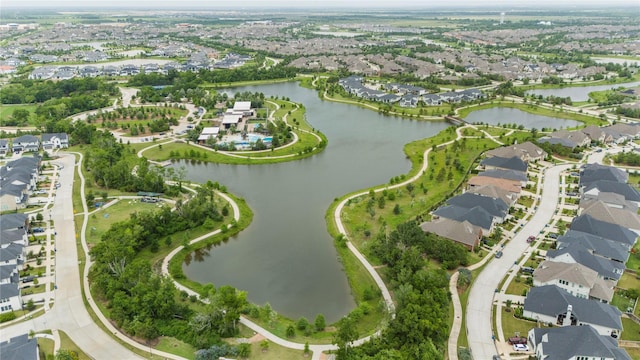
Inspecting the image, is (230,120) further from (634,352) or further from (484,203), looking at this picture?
(634,352)

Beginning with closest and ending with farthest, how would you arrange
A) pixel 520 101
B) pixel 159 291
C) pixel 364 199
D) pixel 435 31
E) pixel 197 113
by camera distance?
pixel 159 291
pixel 364 199
pixel 197 113
pixel 520 101
pixel 435 31

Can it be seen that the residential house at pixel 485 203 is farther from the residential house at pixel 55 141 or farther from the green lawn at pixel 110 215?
the residential house at pixel 55 141

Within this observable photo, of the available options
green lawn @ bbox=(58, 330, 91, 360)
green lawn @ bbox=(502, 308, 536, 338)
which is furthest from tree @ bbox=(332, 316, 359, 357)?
green lawn @ bbox=(58, 330, 91, 360)

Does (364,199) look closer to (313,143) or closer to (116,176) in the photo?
(313,143)

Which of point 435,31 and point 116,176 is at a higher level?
point 435,31

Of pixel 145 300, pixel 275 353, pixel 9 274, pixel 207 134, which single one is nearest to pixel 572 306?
pixel 275 353

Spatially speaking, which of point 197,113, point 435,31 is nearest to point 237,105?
point 197,113
